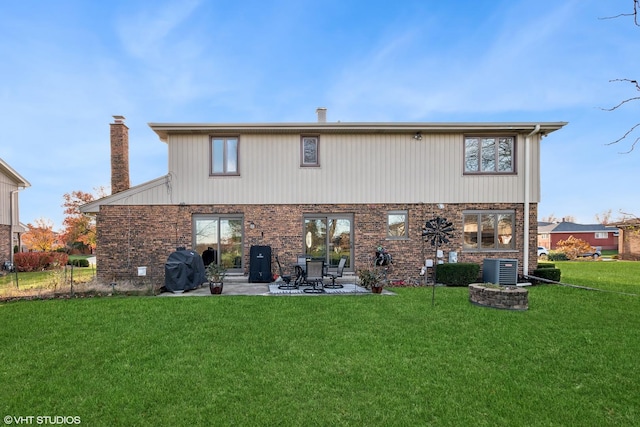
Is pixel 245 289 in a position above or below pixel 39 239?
below

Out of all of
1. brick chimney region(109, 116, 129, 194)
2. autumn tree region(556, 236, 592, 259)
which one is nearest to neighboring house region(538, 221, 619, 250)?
autumn tree region(556, 236, 592, 259)

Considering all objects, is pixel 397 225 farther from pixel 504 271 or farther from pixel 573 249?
pixel 573 249

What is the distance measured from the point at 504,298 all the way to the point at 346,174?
20.0ft

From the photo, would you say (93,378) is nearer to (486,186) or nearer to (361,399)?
(361,399)

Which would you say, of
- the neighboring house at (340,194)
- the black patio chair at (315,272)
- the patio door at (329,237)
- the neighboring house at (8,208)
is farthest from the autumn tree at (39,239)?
the black patio chair at (315,272)

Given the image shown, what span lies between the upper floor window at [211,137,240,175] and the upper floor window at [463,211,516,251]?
853 centimetres

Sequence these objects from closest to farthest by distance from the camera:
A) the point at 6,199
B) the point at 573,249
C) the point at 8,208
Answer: the point at 6,199
the point at 8,208
the point at 573,249

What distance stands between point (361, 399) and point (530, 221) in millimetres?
10509

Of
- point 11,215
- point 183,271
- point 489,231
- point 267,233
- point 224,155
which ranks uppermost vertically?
point 224,155

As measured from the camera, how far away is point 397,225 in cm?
1102

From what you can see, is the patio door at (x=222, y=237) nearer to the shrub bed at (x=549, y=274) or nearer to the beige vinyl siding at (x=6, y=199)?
the shrub bed at (x=549, y=274)

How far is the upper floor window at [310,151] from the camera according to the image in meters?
10.9

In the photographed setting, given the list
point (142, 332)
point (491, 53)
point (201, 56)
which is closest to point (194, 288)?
point (142, 332)
